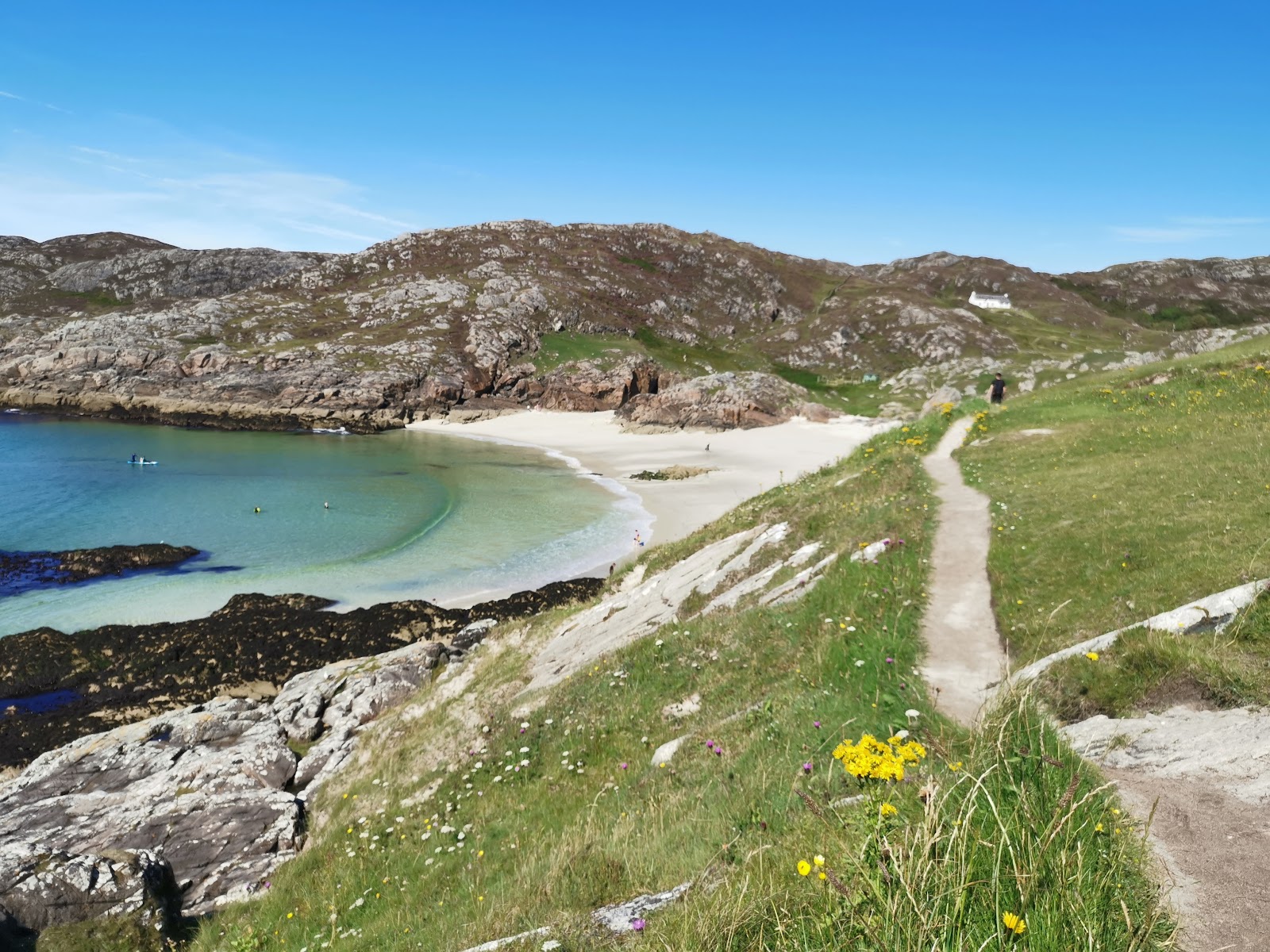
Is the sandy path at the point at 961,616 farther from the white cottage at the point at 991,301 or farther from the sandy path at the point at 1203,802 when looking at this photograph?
the white cottage at the point at 991,301

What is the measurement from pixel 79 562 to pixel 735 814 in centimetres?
4695

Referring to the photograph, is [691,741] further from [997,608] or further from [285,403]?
[285,403]

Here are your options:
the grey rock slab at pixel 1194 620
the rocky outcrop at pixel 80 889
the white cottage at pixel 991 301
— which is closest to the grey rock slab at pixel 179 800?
the rocky outcrop at pixel 80 889

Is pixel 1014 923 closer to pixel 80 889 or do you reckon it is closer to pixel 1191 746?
pixel 1191 746

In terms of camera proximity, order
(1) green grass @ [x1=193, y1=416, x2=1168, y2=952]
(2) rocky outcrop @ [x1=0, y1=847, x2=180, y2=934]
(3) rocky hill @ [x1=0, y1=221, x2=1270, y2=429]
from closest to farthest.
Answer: (1) green grass @ [x1=193, y1=416, x2=1168, y2=952], (2) rocky outcrop @ [x1=0, y1=847, x2=180, y2=934], (3) rocky hill @ [x1=0, y1=221, x2=1270, y2=429]

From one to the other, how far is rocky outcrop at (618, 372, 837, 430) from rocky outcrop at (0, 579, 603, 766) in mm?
58681

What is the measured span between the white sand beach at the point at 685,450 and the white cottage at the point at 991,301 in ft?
298

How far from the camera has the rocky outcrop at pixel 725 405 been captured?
87.9m

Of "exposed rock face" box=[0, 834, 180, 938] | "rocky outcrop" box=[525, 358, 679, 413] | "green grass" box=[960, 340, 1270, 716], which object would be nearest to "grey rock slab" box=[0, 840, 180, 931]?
"exposed rock face" box=[0, 834, 180, 938]

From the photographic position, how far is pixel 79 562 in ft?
127

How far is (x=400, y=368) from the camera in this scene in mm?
106188

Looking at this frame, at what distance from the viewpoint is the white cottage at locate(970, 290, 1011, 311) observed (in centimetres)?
15248

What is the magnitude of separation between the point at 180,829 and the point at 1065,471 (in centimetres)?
2553

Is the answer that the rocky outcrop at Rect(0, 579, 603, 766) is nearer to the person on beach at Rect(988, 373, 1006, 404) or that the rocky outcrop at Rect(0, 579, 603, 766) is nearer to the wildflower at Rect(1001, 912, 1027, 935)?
the wildflower at Rect(1001, 912, 1027, 935)
